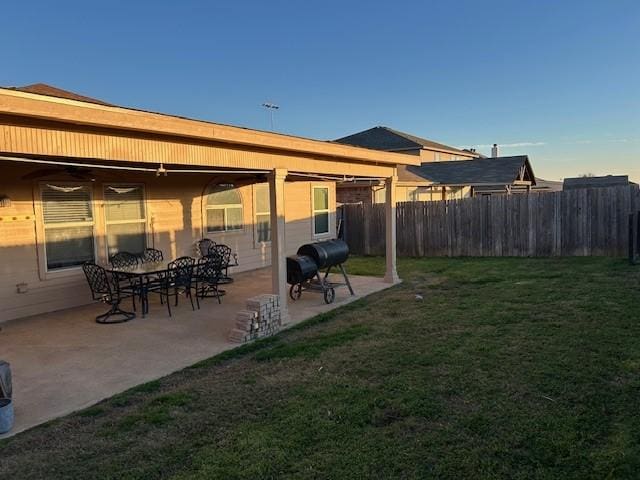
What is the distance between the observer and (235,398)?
162 inches

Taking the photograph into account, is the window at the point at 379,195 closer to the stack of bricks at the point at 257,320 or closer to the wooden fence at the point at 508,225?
the wooden fence at the point at 508,225

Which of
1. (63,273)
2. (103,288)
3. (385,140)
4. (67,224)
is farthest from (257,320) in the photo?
(385,140)

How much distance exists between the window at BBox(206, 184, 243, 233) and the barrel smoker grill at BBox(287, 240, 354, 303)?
3123 millimetres

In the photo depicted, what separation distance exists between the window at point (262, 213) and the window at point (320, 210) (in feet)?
7.13

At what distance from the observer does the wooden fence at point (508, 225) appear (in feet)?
40.7

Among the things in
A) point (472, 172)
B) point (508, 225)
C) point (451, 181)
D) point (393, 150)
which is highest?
point (393, 150)

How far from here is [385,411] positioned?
3752 millimetres

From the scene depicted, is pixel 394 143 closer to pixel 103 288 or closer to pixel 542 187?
pixel 542 187

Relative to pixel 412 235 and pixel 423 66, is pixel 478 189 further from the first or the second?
pixel 412 235

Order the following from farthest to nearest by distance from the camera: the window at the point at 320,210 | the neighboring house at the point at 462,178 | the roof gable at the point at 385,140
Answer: the roof gable at the point at 385,140 < the neighboring house at the point at 462,178 < the window at the point at 320,210

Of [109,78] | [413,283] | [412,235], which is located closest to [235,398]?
[413,283]

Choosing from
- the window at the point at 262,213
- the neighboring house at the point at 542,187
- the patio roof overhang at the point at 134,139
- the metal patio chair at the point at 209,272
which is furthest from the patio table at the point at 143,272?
the neighboring house at the point at 542,187

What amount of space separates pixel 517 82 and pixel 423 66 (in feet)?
12.4

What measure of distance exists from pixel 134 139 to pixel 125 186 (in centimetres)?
407
